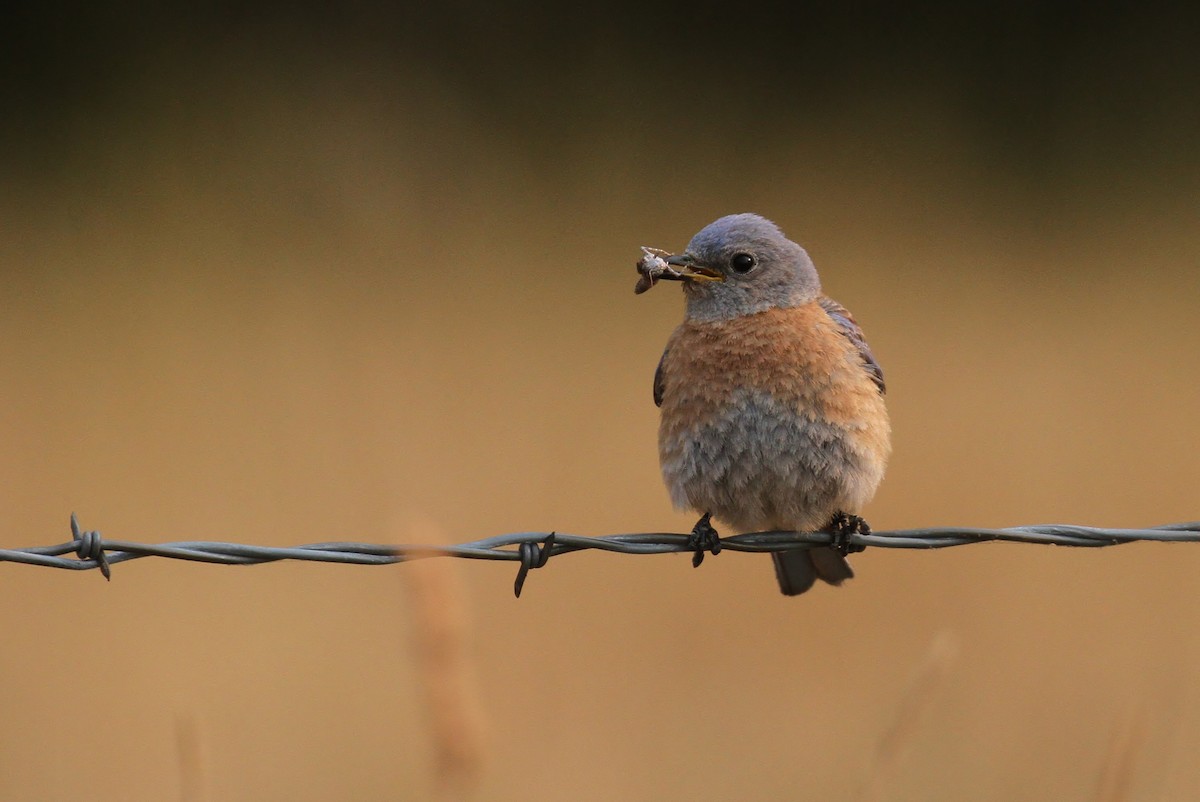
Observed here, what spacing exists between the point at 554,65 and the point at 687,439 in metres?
3.60

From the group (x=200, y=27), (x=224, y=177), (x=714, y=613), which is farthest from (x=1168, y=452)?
(x=200, y=27)

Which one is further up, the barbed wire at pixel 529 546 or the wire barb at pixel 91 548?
the wire barb at pixel 91 548

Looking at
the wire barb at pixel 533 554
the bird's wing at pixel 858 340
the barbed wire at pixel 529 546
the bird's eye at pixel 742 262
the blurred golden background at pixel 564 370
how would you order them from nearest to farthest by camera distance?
the barbed wire at pixel 529 546, the wire barb at pixel 533 554, the bird's wing at pixel 858 340, the bird's eye at pixel 742 262, the blurred golden background at pixel 564 370

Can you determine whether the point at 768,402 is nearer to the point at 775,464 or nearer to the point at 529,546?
the point at 775,464

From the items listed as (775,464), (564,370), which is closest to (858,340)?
(775,464)

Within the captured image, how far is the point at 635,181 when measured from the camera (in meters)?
6.78

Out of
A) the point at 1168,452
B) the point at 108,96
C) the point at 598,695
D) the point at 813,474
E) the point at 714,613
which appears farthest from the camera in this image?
the point at 108,96

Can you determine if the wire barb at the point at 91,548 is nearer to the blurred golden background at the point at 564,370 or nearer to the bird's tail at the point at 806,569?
the bird's tail at the point at 806,569

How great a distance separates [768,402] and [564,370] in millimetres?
2697

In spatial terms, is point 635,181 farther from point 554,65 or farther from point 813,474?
point 813,474

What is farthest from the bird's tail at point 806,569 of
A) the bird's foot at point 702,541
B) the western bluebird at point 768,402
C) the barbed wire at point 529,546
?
the barbed wire at point 529,546

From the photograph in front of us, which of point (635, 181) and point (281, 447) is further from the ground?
point (635, 181)

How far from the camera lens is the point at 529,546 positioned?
3.06 meters

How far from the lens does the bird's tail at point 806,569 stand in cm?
407
